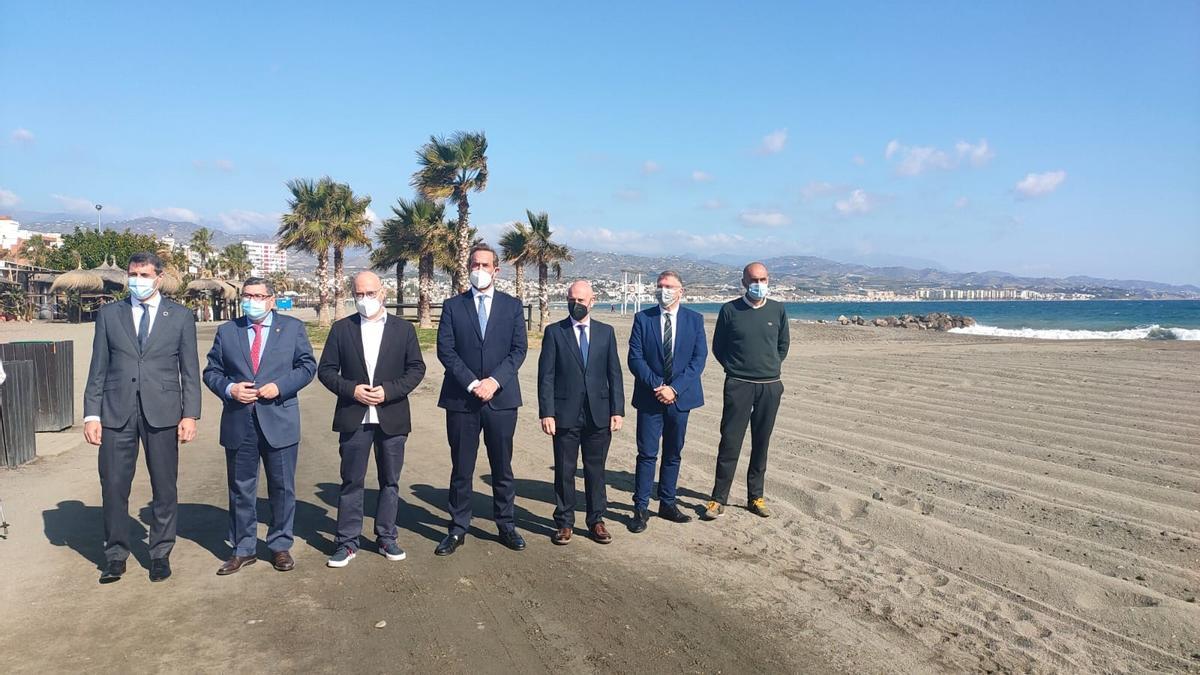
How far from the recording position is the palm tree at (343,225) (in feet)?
120

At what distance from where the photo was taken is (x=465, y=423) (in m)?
5.63

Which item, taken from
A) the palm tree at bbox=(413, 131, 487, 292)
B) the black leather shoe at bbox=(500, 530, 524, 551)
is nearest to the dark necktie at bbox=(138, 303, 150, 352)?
the black leather shoe at bbox=(500, 530, 524, 551)

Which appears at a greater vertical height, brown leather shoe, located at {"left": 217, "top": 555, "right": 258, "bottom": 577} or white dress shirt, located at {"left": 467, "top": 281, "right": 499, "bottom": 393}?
white dress shirt, located at {"left": 467, "top": 281, "right": 499, "bottom": 393}

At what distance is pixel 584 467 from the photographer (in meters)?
5.85

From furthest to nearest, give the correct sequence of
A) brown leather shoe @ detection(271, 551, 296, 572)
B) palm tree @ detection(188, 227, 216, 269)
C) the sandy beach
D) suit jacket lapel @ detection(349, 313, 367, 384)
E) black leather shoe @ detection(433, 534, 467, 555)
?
palm tree @ detection(188, 227, 216, 269) < black leather shoe @ detection(433, 534, 467, 555) < suit jacket lapel @ detection(349, 313, 367, 384) < brown leather shoe @ detection(271, 551, 296, 572) < the sandy beach

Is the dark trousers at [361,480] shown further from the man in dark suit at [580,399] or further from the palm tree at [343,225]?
the palm tree at [343,225]

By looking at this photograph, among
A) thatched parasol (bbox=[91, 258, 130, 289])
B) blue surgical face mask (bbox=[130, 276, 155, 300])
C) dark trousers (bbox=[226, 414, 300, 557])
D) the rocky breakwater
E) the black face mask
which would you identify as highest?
blue surgical face mask (bbox=[130, 276, 155, 300])

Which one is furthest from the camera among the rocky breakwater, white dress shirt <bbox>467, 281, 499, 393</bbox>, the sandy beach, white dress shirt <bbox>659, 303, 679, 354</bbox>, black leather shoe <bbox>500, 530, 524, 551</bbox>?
the rocky breakwater

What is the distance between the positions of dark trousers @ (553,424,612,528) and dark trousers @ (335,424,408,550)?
1.26 meters

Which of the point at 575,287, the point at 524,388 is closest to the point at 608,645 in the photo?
the point at 575,287

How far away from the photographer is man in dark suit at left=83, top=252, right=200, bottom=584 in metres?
4.90

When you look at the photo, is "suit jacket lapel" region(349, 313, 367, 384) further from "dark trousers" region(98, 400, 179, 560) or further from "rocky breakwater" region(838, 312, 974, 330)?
"rocky breakwater" region(838, 312, 974, 330)

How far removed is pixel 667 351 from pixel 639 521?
1.47 meters

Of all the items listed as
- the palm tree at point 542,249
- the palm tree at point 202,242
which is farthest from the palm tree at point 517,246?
the palm tree at point 202,242
